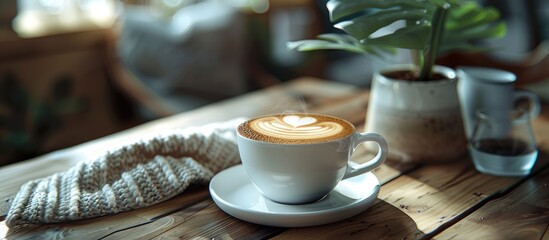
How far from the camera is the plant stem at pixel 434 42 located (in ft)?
2.84

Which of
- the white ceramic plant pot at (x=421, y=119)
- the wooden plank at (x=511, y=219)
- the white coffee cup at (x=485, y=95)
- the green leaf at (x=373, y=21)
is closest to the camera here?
the wooden plank at (x=511, y=219)

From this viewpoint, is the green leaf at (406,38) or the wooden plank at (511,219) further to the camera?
the green leaf at (406,38)

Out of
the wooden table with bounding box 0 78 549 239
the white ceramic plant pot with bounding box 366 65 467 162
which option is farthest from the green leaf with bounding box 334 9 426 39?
the wooden table with bounding box 0 78 549 239

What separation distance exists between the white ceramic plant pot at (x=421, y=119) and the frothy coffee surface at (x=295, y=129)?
0.20 metres

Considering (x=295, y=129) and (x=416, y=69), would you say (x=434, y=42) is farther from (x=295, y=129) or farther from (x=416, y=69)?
(x=295, y=129)

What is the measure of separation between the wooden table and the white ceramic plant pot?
0.9 inches

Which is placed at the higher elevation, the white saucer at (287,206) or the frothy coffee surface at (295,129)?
the frothy coffee surface at (295,129)

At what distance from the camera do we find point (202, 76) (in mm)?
2135

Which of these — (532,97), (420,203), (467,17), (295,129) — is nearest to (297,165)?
(295,129)

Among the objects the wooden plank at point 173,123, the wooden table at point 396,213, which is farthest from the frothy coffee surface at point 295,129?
the wooden plank at point 173,123

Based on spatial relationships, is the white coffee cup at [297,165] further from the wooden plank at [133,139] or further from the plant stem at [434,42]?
the plant stem at [434,42]

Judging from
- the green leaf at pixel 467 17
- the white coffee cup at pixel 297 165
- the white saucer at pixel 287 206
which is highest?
the green leaf at pixel 467 17

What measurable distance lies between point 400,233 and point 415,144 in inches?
11.0

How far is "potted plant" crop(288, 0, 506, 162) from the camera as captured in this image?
0.83 metres
